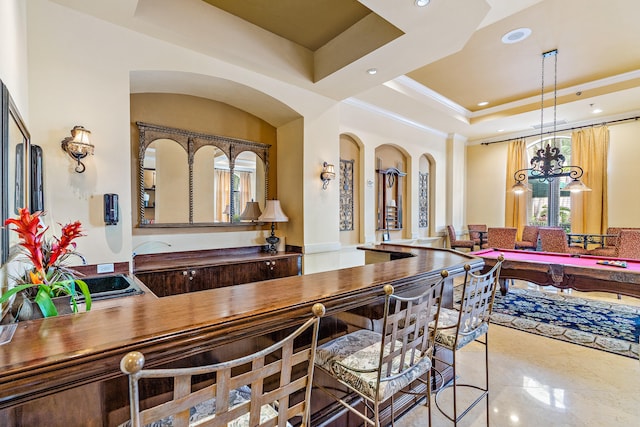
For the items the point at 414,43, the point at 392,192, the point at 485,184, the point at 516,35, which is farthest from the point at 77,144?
the point at 485,184

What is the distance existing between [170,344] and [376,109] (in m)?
5.48

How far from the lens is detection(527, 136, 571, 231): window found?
6723 millimetres

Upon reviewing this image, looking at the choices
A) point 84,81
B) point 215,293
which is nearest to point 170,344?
point 215,293

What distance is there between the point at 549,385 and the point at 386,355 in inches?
82.2

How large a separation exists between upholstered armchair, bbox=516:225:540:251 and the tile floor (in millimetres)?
3513

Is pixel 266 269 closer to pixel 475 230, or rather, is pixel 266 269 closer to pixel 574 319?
pixel 574 319

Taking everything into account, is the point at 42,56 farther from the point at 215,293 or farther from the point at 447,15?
the point at 447,15

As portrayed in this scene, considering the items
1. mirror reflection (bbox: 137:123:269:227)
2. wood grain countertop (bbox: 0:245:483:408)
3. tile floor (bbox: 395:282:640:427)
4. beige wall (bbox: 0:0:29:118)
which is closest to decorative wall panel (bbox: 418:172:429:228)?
tile floor (bbox: 395:282:640:427)

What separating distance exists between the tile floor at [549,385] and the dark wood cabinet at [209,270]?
227cm

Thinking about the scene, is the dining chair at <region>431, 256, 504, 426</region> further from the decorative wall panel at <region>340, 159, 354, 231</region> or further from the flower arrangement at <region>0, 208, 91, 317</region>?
the decorative wall panel at <region>340, 159, 354, 231</region>

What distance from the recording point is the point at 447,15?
262cm

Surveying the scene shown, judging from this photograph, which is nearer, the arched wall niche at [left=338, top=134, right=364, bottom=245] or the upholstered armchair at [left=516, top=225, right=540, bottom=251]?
the arched wall niche at [left=338, top=134, right=364, bottom=245]

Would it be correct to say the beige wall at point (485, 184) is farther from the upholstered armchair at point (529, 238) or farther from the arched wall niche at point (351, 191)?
the arched wall niche at point (351, 191)

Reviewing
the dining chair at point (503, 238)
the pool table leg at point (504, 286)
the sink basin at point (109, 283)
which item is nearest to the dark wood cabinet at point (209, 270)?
the sink basin at point (109, 283)
